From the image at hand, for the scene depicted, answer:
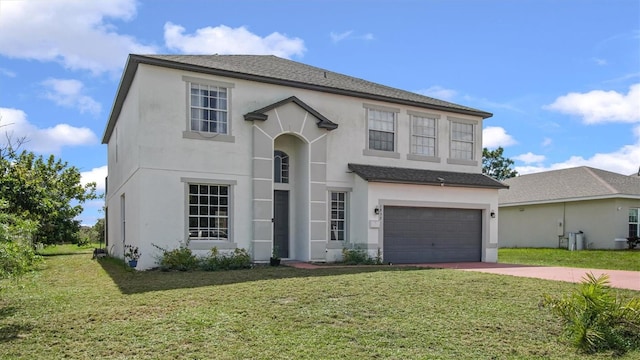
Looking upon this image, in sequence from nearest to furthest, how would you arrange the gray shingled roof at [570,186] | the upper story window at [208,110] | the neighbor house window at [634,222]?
1. the upper story window at [208,110]
2. the neighbor house window at [634,222]
3. the gray shingled roof at [570,186]

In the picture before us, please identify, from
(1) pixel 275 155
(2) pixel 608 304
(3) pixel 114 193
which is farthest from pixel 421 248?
(3) pixel 114 193

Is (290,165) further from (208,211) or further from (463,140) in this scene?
(463,140)

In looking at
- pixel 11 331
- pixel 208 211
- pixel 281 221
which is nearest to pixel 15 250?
pixel 11 331

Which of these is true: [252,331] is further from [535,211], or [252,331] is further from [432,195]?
[535,211]

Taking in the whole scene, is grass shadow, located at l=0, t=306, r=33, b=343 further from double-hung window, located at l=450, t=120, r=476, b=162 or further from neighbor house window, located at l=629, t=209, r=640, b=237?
neighbor house window, located at l=629, t=209, r=640, b=237

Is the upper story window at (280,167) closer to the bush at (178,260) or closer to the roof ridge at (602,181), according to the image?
the bush at (178,260)

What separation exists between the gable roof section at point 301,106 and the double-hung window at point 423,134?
11.7 ft

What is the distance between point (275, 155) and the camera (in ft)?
56.9

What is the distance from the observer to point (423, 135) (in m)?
19.2

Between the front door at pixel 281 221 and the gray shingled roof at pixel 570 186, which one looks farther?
the gray shingled roof at pixel 570 186

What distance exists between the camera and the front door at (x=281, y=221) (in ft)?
56.1

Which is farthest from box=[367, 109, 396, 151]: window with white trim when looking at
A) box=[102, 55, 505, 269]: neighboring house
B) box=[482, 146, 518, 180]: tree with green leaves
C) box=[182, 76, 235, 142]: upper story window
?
box=[482, 146, 518, 180]: tree with green leaves

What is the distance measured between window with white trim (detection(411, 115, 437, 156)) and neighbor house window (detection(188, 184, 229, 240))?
751 cm

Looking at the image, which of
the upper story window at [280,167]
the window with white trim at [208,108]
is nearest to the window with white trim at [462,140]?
the upper story window at [280,167]
